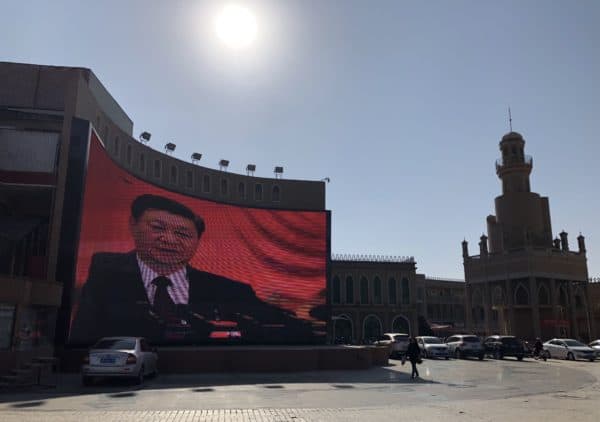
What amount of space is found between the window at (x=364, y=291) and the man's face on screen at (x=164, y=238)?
1580 inches

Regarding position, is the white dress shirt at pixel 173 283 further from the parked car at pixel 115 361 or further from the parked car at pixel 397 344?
the parked car at pixel 397 344

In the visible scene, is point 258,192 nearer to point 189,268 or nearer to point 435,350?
point 189,268

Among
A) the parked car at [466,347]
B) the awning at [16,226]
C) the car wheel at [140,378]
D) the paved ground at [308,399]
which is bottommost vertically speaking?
the paved ground at [308,399]

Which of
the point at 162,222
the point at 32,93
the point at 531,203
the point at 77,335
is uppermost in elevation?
the point at 531,203

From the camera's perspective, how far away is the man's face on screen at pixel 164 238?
26062 mm

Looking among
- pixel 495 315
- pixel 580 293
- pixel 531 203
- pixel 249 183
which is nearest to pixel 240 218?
pixel 249 183

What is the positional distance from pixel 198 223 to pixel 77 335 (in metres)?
9.78

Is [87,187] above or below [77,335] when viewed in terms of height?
above

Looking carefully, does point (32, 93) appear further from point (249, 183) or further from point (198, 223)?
point (249, 183)

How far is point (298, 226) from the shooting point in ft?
108

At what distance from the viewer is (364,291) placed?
66000mm

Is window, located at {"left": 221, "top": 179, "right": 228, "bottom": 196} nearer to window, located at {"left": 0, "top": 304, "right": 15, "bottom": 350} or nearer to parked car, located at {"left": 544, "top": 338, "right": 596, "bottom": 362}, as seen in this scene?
parked car, located at {"left": 544, "top": 338, "right": 596, "bottom": 362}

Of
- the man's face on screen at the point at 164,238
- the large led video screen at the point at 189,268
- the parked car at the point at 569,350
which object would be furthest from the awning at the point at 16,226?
the parked car at the point at 569,350

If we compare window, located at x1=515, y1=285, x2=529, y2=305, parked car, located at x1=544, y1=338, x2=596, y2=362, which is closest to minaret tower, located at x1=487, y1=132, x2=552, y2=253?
window, located at x1=515, y1=285, x2=529, y2=305
